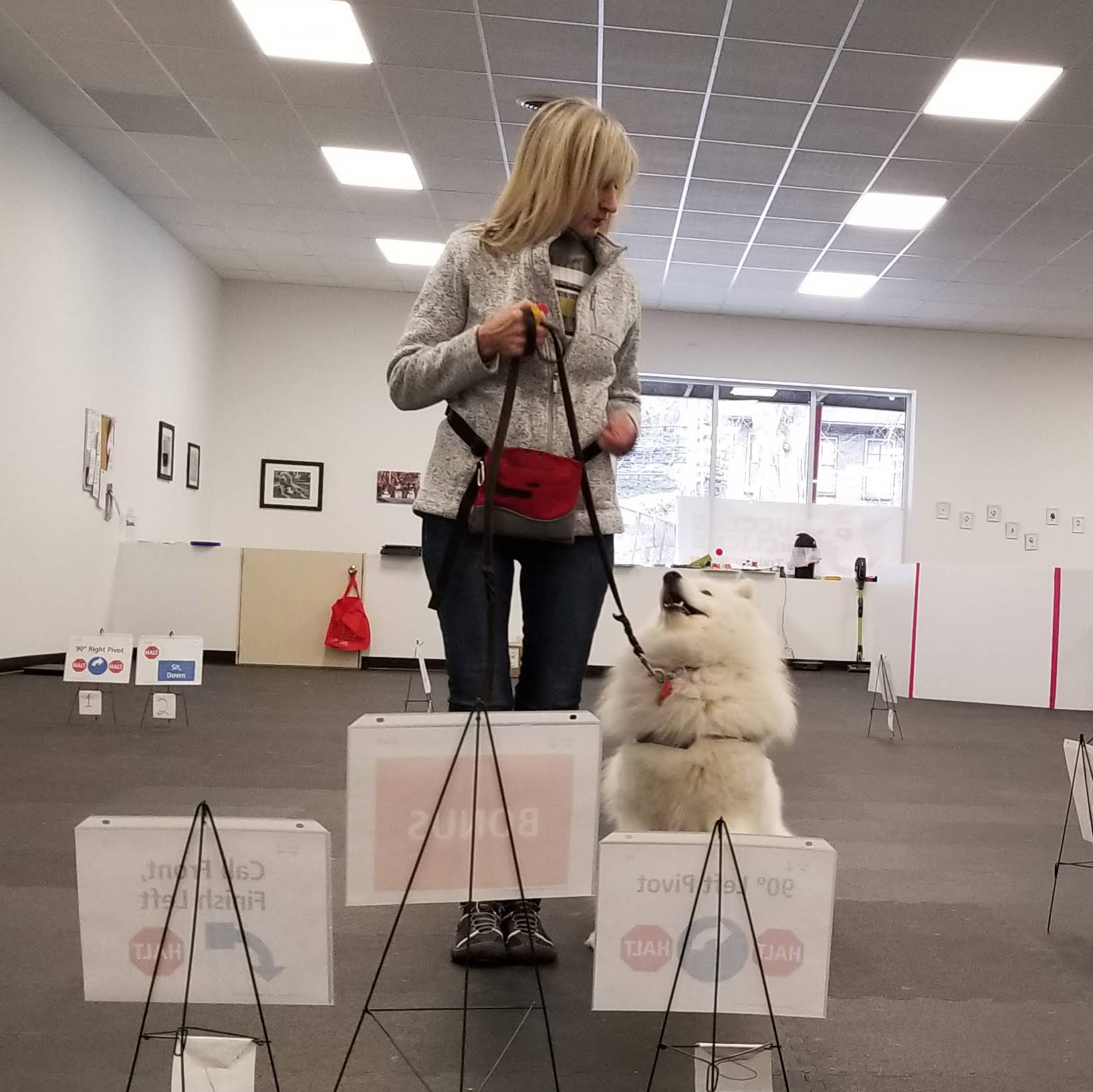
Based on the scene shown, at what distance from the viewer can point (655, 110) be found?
510 cm

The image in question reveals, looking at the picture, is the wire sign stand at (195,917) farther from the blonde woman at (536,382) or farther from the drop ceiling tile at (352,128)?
the drop ceiling tile at (352,128)

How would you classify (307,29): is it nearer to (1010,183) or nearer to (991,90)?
(991,90)

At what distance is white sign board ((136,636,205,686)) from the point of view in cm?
409

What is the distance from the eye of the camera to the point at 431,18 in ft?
14.2

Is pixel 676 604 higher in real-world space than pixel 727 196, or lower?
lower

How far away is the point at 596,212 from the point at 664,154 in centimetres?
457

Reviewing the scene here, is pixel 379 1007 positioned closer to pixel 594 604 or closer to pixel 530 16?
pixel 594 604

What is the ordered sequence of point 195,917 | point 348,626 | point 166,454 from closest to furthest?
point 195,917 → point 348,626 → point 166,454

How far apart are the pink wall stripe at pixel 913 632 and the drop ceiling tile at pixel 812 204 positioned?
2.46m

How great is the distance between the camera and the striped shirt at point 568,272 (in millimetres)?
1498

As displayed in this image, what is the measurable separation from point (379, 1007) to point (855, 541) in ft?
27.4

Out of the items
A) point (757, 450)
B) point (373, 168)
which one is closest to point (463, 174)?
point (373, 168)

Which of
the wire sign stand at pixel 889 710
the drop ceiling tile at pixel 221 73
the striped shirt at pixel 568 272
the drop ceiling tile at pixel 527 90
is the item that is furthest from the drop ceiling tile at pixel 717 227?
the striped shirt at pixel 568 272

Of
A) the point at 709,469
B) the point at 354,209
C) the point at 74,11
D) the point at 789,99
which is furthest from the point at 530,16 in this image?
the point at 709,469
